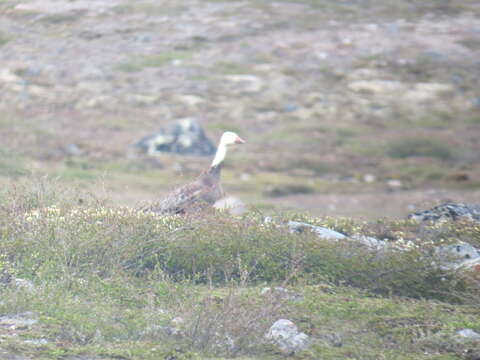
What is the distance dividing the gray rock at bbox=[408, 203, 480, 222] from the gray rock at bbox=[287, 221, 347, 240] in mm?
1481

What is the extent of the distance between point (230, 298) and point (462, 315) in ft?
6.40

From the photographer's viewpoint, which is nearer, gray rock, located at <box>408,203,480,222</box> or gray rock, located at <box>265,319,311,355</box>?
gray rock, located at <box>265,319,311,355</box>

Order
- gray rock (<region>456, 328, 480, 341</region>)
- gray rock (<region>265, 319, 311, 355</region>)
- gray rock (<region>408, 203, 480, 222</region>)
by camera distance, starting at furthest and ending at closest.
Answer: gray rock (<region>408, 203, 480, 222</region>), gray rock (<region>456, 328, 480, 341</region>), gray rock (<region>265, 319, 311, 355</region>)

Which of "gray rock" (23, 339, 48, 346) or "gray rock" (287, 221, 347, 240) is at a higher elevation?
"gray rock" (23, 339, 48, 346)

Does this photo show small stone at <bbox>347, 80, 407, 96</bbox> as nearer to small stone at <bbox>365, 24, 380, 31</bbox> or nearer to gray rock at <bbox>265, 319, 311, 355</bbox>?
small stone at <bbox>365, 24, 380, 31</bbox>

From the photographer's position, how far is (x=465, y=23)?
30984 millimetres

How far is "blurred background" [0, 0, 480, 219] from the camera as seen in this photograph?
2067cm

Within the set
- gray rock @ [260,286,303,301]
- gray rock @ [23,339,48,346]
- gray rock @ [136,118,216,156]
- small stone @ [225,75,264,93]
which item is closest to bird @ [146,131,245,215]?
gray rock @ [260,286,303,301]

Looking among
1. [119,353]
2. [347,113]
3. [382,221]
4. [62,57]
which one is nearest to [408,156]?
[347,113]

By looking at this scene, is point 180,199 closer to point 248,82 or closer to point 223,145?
point 223,145

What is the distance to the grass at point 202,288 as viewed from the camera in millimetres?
5953

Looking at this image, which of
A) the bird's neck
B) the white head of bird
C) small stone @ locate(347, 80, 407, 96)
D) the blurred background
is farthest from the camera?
small stone @ locate(347, 80, 407, 96)

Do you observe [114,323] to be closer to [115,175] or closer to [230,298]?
[230,298]

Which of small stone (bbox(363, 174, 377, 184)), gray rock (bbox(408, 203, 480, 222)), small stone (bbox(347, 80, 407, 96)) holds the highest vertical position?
gray rock (bbox(408, 203, 480, 222))
